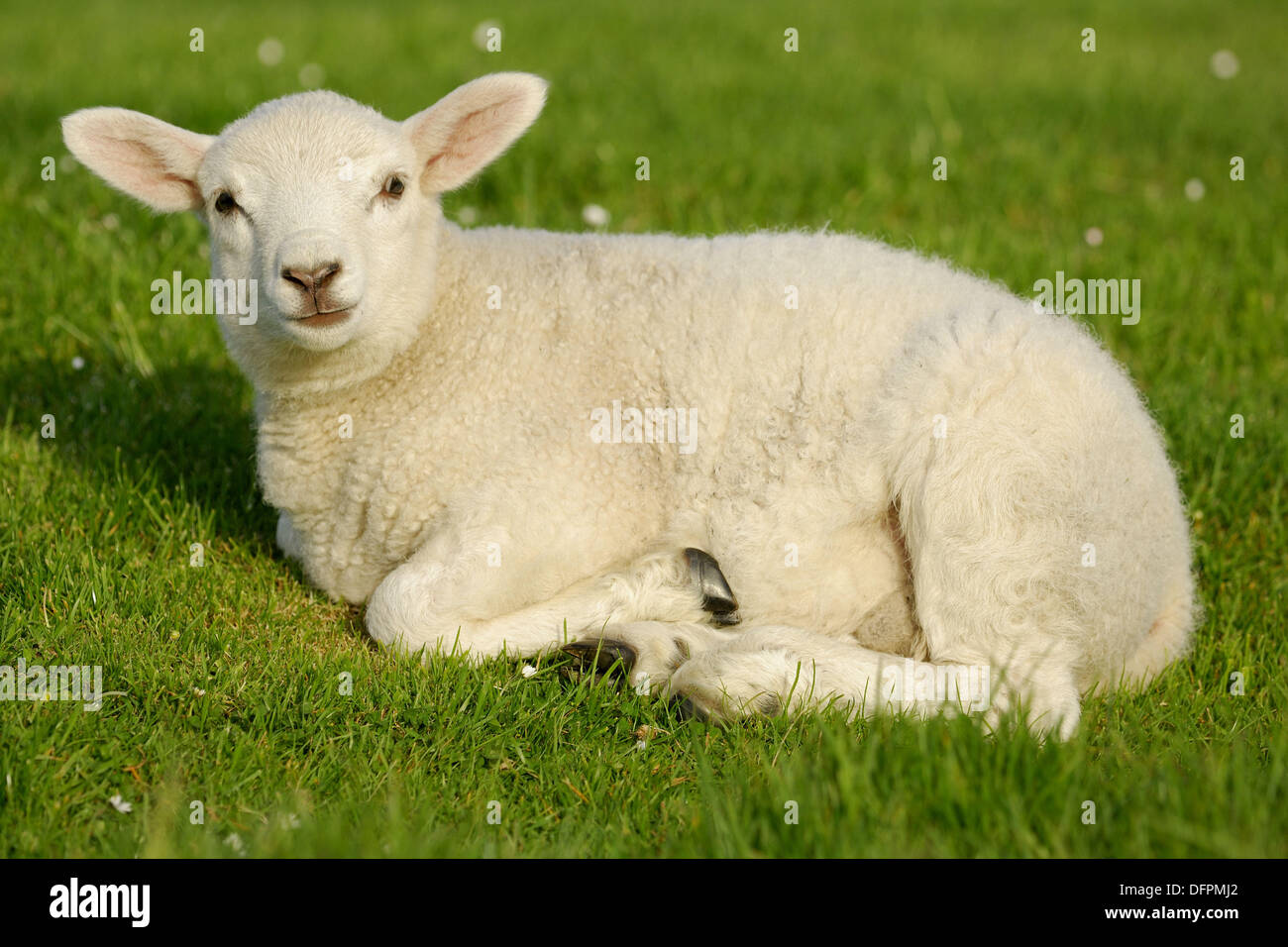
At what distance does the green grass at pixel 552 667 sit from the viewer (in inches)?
116

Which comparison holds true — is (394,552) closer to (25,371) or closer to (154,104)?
(25,371)

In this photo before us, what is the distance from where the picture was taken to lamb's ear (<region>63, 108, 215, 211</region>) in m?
4.13

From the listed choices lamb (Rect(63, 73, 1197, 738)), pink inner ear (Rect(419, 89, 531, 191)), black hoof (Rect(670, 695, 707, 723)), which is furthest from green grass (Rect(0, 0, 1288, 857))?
pink inner ear (Rect(419, 89, 531, 191))

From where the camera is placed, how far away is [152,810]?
3.04 metres

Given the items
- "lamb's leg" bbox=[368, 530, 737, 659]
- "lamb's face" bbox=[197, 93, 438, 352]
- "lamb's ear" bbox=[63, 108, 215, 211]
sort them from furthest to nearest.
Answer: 1. "lamb's ear" bbox=[63, 108, 215, 211]
2. "lamb's leg" bbox=[368, 530, 737, 659]
3. "lamb's face" bbox=[197, 93, 438, 352]

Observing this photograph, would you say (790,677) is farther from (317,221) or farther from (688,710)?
(317,221)

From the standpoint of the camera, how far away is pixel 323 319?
12.5 feet

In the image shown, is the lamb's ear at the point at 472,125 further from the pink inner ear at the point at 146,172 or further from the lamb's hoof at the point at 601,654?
the lamb's hoof at the point at 601,654

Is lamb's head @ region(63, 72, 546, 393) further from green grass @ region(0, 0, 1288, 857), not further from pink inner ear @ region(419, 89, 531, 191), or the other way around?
green grass @ region(0, 0, 1288, 857)

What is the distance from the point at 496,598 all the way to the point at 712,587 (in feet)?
2.27

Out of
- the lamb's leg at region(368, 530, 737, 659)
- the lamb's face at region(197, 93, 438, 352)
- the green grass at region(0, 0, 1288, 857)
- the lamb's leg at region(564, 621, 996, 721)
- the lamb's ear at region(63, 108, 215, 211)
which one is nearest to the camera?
the green grass at region(0, 0, 1288, 857)

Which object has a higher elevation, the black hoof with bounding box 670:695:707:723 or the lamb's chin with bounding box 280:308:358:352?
the lamb's chin with bounding box 280:308:358:352

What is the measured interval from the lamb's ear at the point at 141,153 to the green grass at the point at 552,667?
1142 millimetres
